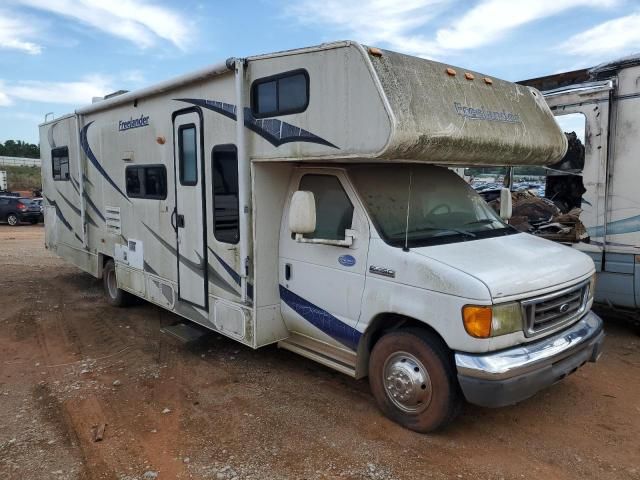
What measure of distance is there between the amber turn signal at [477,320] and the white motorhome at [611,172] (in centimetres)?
340

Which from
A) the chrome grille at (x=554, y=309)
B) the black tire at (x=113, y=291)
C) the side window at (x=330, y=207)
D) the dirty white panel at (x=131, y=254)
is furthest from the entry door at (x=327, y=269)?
the black tire at (x=113, y=291)

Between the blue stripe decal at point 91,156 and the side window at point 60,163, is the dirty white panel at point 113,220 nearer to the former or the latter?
the blue stripe decal at point 91,156

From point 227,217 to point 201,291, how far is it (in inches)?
39.0

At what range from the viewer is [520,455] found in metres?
3.79

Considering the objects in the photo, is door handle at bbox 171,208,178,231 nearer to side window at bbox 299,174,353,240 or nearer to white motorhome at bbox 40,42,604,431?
white motorhome at bbox 40,42,604,431

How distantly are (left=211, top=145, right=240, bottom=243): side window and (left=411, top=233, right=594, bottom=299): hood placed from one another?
195cm

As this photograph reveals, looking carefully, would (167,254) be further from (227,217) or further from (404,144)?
(404,144)

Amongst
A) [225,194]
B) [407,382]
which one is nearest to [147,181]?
[225,194]

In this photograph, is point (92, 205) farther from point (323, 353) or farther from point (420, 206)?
point (420, 206)

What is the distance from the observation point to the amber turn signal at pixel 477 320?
3547 millimetres

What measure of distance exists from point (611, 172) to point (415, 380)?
3.94 meters

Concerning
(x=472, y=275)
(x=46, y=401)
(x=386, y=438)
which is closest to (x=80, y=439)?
(x=46, y=401)

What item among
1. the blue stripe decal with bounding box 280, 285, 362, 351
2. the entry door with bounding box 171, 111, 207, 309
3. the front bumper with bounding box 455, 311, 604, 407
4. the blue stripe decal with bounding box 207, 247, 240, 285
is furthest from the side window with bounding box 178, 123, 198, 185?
the front bumper with bounding box 455, 311, 604, 407

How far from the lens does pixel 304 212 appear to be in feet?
14.1
